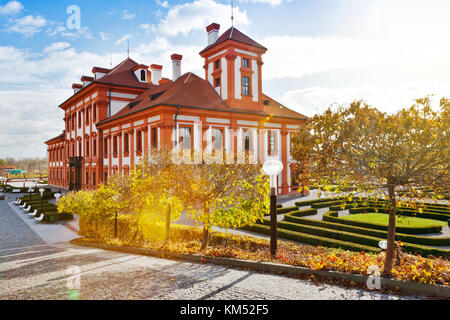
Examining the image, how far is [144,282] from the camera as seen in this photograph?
6.73m

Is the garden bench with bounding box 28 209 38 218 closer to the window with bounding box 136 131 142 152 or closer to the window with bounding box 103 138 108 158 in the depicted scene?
the window with bounding box 136 131 142 152

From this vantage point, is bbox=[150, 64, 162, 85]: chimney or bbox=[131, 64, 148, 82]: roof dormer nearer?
bbox=[131, 64, 148, 82]: roof dormer

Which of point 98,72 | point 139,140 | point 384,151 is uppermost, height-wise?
point 98,72

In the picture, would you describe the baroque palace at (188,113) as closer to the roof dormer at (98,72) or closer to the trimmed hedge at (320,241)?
the roof dormer at (98,72)

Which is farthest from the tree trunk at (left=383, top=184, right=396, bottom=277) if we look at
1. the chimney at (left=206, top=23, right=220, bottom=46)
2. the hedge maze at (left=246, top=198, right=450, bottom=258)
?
the chimney at (left=206, top=23, right=220, bottom=46)

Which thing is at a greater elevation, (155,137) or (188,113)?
(188,113)

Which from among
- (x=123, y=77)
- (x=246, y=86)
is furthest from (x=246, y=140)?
(x=123, y=77)

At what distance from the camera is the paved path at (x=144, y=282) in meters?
5.92

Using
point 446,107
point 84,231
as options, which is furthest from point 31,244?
point 446,107

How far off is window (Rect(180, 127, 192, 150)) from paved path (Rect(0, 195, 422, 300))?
16.6 m

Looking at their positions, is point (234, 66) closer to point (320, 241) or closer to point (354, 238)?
point (320, 241)

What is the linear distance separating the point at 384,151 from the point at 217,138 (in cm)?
2162

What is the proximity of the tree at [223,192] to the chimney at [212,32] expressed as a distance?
23.6 metres

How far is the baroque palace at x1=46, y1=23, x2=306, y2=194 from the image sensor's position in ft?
86.2
